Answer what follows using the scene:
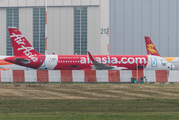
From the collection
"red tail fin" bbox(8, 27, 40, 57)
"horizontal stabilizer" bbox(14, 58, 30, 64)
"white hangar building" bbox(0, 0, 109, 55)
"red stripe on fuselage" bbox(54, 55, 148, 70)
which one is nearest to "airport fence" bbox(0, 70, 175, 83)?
"horizontal stabilizer" bbox(14, 58, 30, 64)

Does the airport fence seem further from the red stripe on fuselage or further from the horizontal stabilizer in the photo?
the red stripe on fuselage

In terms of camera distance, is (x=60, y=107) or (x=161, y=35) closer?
(x=60, y=107)

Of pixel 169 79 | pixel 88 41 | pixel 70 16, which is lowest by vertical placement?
pixel 169 79

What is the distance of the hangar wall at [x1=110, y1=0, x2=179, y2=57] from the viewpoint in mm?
79688

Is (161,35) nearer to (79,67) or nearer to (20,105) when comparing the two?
(79,67)

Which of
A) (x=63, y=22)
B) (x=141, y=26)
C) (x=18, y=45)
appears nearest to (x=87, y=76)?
(x=18, y=45)

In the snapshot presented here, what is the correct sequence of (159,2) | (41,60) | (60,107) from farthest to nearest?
(159,2) → (41,60) → (60,107)

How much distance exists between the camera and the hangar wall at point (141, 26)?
261 ft

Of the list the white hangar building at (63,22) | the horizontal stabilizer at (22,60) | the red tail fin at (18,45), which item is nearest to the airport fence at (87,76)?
the horizontal stabilizer at (22,60)

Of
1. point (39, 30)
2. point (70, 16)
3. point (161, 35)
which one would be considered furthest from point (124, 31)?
point (39, 30)

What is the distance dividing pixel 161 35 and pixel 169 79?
4145cm

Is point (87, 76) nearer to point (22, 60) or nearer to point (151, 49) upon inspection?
point (22, 60)

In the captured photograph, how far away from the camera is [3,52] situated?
8306 cm

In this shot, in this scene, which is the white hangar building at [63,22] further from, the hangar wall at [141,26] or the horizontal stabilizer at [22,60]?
the horizontal stabilizer at [22,60]
